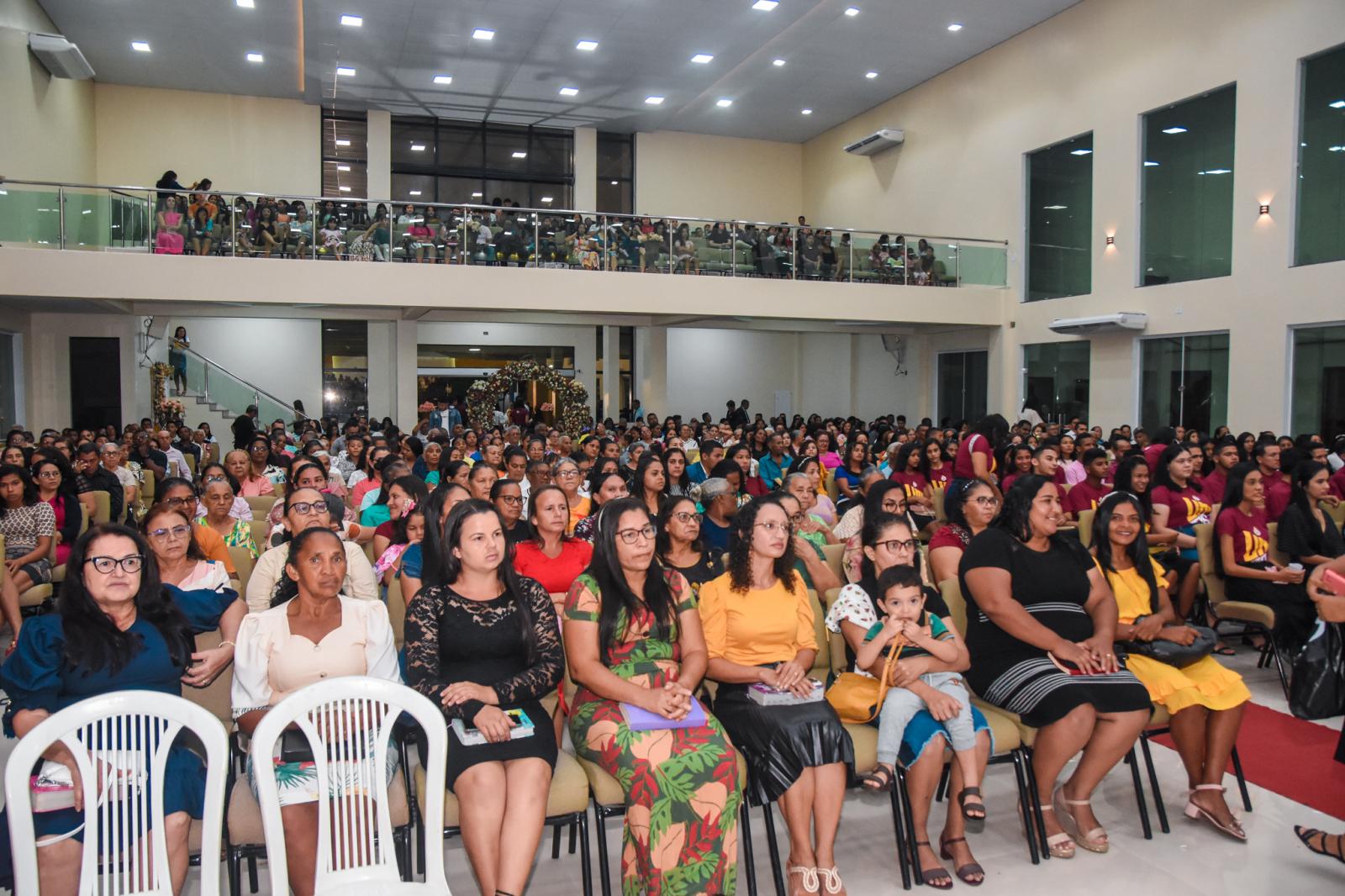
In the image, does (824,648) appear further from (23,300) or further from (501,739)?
(23,300)

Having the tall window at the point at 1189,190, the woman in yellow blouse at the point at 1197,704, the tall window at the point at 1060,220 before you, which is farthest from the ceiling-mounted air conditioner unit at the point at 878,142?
the woman in yellow blouse at the point at 1197,704

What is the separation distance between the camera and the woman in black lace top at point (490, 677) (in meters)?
2.90

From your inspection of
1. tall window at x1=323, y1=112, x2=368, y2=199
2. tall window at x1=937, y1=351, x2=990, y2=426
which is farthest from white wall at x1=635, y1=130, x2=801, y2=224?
tall window at x1=937, y1=351, x2=990, y2=426

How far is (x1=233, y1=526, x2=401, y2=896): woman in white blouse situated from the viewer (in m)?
3.17

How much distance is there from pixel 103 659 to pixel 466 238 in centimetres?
1167

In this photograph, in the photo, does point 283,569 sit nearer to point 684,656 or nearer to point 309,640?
point 309,640

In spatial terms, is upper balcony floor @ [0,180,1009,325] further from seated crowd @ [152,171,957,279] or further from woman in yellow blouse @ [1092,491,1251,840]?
woman in yellow blouse @ [1092,491,1251,840]

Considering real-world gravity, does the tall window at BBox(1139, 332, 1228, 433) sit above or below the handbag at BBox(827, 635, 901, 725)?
above

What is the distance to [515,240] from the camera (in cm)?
1414

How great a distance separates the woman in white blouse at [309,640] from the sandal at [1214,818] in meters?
3.09

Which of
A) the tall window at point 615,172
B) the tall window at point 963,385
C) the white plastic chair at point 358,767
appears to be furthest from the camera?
the tall window at point 615,172

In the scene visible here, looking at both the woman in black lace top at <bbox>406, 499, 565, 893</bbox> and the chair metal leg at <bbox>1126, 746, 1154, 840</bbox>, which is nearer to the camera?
the woman in black lace top at <bbox>406, 499, 565, 893</bbox>

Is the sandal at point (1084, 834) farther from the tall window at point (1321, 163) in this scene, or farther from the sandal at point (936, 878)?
the tall window at point (1321, 163)

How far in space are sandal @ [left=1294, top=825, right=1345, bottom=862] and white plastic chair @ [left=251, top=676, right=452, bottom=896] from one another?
117 inches
